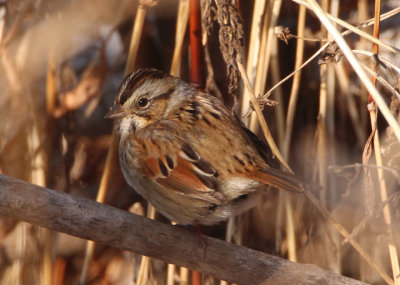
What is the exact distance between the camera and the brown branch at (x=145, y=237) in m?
1.84

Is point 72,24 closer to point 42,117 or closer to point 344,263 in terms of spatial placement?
point 42,117

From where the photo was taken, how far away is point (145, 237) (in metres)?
2.05

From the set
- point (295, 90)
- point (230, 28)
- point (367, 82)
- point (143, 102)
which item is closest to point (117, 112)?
point (143, 102)

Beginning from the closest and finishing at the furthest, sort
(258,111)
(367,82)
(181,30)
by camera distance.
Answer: (367,82)
(258,111)
(181,30)

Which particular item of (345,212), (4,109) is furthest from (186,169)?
(4,109)

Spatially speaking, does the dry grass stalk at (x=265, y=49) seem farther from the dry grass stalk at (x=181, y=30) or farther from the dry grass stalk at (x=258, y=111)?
the dry grass stalk at (x=181, y=30)

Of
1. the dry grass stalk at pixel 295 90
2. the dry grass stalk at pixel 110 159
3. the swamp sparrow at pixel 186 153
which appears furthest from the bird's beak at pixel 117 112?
the dry grass stalk at pixel 295 90

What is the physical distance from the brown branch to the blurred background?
369 mm

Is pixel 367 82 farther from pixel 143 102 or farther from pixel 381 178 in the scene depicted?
pixel 143 102

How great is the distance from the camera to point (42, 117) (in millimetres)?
2803

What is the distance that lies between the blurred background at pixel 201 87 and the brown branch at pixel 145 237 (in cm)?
37

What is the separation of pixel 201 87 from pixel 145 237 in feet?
3.11

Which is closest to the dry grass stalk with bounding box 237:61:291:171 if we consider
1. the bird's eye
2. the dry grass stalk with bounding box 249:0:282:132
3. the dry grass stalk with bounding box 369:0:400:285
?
the dry grass stalk with bounding box 249:0:282:132

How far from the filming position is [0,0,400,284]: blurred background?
8.13 feet
